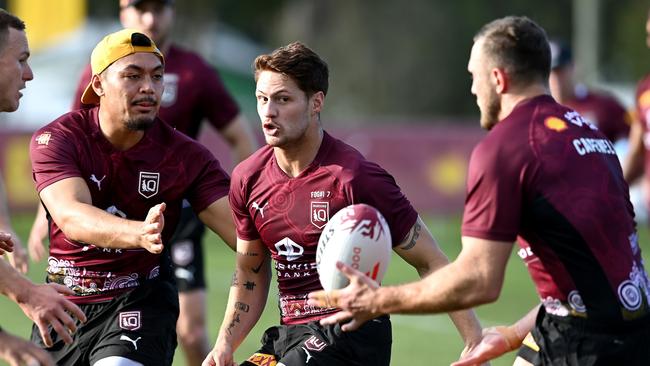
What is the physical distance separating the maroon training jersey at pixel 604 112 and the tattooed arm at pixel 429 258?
576 cm

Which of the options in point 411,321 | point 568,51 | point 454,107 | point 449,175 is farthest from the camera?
point 454,107

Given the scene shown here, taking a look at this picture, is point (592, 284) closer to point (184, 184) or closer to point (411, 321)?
point (184, 184)

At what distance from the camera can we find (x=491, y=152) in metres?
5.32

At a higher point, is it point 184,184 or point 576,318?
point 184,184

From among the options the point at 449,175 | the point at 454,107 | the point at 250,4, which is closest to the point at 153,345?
the point at 449,175

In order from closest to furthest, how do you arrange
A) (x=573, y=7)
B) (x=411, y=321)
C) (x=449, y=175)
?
(x=411, y=321)
(x=449, y=175)
(x=573, y=7)

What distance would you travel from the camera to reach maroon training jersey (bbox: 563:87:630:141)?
470 inches

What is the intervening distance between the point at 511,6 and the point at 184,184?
116 ft

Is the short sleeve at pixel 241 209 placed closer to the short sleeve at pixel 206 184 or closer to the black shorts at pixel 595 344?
the short sleeve at pixel 206 184

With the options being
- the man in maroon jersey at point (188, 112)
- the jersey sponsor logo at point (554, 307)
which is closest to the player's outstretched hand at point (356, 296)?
the jersey sponsor logo at point (554, 307)

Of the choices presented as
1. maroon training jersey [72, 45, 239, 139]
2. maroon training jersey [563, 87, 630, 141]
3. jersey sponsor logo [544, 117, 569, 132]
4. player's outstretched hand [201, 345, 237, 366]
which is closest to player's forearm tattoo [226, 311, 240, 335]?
player's outstretched hand [201, 345, 237, 366]

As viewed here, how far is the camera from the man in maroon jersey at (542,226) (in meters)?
5.31

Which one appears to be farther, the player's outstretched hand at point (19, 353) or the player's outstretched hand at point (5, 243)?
Answer: the player's outstretched hand at point (5, 243)

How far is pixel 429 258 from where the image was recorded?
21.4 feet
